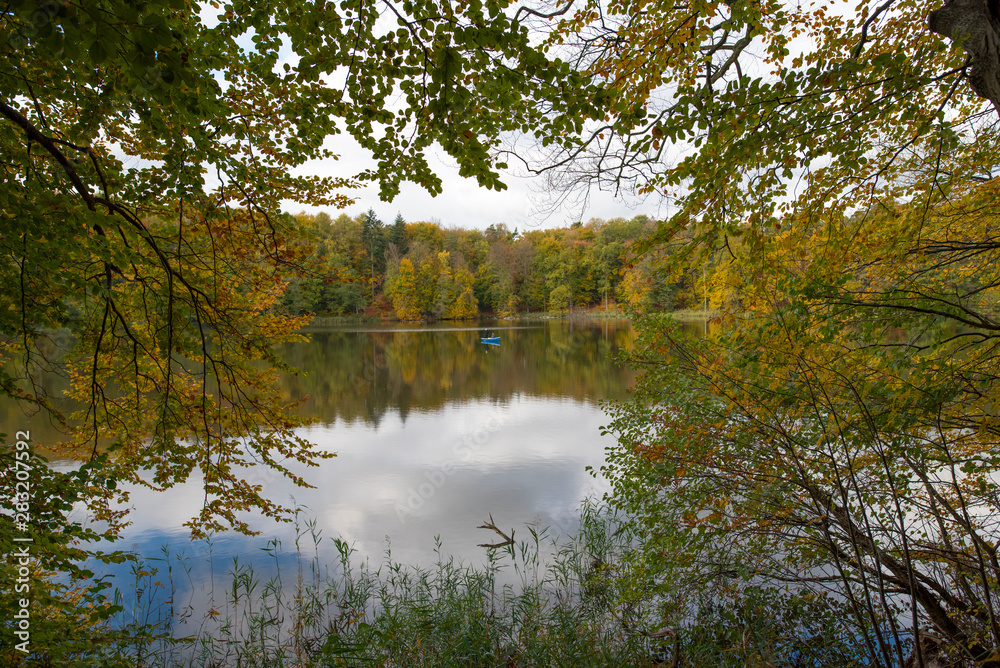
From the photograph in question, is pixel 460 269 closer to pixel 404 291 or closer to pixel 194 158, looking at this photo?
pixel 404 291

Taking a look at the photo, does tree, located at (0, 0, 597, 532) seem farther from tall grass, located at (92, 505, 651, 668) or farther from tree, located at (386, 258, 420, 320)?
tree, located at (386, 258, 420, 320)

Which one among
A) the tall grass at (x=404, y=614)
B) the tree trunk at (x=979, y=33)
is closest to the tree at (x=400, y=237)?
the tall grass at (x=404, y=614)

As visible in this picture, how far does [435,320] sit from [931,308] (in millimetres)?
53200

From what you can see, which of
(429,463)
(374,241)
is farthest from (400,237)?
(429,463)

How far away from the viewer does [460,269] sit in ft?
174

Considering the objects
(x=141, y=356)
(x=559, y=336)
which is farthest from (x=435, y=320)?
(x=141, y=356)

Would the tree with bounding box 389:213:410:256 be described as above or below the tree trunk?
above

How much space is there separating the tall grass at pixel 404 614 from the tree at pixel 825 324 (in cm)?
101

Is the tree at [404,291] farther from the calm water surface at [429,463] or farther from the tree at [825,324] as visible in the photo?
the tree at [825,324]

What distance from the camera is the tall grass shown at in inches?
149

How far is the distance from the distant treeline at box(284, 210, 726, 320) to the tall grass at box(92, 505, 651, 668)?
120 feet

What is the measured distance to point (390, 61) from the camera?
271cm

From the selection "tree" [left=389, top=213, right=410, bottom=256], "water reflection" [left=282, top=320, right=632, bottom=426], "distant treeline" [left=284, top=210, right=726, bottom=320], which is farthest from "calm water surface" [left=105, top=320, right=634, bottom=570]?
"tree" [left=389, top=213, right=410, bottom=256]

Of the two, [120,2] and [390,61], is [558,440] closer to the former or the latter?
[390,61]
